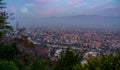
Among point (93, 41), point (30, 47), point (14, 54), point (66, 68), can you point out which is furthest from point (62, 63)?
point (93, 41)

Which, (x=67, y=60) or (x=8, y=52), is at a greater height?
(x=67, y=60)

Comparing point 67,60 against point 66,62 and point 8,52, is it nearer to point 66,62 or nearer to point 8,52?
point 66,62

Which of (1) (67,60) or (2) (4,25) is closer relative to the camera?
(1) (67,60)

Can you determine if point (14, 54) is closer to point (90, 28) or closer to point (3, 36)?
point (3, 36)

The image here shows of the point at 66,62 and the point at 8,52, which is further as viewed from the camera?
the point at 8,52

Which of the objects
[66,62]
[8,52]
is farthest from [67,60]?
[8,52]

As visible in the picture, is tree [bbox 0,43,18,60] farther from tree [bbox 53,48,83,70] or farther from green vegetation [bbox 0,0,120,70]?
tree [bbox 53,48,83,70]

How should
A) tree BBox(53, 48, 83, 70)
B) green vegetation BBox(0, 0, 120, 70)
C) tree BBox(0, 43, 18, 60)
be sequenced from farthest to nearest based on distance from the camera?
1. tree BBox(0, 43, 18, 60)
2. tree BBox(53, 48, 83, 70)
3. green vegetation BBox(0, 0, 120, 70)

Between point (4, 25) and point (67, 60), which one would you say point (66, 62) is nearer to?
point (67, 60)

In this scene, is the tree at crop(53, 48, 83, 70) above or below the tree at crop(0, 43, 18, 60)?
above

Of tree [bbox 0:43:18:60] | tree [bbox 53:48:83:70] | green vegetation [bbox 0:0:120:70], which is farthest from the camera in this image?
tree [bbox 0:43:18:60]

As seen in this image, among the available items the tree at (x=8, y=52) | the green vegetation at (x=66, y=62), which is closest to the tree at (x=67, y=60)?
the green vegetation at (x=66, y=62)

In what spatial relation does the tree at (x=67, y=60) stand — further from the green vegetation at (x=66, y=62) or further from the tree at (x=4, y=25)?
the tree at (x=4, y=25)

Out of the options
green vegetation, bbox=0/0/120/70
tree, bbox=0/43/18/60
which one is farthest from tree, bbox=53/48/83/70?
tree, bbox=0/43/18/60
